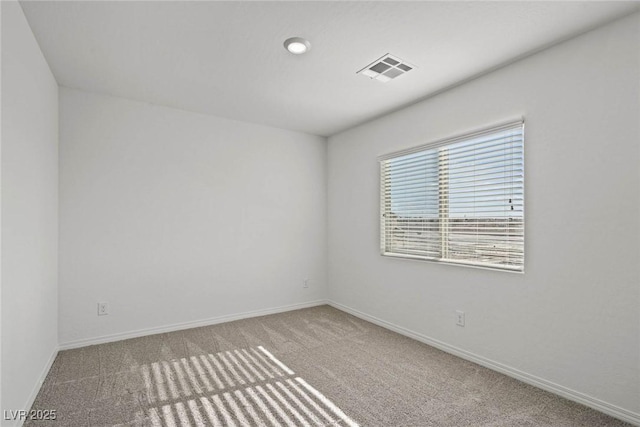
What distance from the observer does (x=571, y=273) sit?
2.23 meters

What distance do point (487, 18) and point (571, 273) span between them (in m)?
1.78

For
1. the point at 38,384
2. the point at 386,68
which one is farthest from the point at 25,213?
the point at 386,68

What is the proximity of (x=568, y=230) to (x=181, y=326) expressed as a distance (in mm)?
3734

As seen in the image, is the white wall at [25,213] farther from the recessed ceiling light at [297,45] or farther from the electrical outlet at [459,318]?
the electrical outlet at [459,318]

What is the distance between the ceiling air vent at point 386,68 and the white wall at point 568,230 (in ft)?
2.12

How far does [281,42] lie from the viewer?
231 centimetres

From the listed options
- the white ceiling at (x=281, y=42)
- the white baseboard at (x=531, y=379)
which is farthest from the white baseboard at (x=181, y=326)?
the white ceiling at (x=281, y=42)

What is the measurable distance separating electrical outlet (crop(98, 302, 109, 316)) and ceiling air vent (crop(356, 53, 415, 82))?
328 centimetres

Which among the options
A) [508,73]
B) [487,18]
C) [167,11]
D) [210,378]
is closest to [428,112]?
[508,73]

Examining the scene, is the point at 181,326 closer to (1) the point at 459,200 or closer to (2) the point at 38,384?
(2) the point at 38,384

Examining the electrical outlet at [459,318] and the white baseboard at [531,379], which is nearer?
the white baseboard at [531,379]

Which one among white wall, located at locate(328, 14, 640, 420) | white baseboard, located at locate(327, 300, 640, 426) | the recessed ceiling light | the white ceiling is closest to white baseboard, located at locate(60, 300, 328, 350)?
white baseboard, located at locate(327, 300, 640, 426)

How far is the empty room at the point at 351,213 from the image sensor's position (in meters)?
2.00

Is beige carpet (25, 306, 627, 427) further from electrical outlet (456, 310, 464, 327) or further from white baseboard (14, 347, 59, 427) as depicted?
electrical outlet (456, 310, 464, 327)
